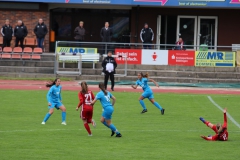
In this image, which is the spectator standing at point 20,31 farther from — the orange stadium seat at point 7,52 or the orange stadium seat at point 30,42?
the orange stadium seat at point 30,42

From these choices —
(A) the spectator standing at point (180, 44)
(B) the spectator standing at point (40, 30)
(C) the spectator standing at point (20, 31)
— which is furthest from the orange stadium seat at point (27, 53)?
(A) the spectator standing at point (180, 44)

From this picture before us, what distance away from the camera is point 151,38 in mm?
39531

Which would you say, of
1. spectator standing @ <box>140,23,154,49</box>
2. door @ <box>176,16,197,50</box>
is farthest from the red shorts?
door @ <box>176,16,197,50</box>

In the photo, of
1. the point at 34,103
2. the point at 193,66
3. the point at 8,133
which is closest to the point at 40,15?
the point at 193,66

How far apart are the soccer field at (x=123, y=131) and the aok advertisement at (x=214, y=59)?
6.80 meters

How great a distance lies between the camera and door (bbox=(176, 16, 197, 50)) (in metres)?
43.7

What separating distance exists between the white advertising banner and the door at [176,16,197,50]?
5.69 m

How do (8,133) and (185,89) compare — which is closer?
(8,133)

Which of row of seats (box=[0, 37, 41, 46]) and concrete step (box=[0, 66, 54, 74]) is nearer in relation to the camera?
concrete step (box=[0, 66, 54, 74])

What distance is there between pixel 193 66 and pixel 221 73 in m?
1.68

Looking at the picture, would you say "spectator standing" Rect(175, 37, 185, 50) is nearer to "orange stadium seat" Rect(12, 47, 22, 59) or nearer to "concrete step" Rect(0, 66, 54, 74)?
"concrete step" Rect(0, 66, 54, 74)

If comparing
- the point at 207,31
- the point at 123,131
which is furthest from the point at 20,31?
the point at 123,131

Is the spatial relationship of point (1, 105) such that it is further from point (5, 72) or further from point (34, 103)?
point (5, 72)

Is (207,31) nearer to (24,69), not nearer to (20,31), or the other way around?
(20,31)
